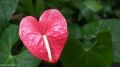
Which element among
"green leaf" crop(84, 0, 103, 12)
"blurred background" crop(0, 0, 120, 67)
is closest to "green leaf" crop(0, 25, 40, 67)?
"blurred background" crop(0, 0, 120, 67)

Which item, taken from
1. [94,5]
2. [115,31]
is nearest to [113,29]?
[115,31]

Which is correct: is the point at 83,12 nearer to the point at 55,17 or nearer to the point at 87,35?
the point at 87,35

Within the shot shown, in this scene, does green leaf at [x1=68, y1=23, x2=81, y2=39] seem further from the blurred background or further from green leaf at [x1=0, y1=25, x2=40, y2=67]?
green leaf at [x1=0, y1=25, x2=40, y2=67]

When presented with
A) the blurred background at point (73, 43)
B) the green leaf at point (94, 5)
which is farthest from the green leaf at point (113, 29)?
the green leaf at point (94, 5)

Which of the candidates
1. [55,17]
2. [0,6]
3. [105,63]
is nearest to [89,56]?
[105,63]

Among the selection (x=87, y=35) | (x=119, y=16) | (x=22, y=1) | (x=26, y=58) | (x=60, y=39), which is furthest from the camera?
(x=119, y=16)
